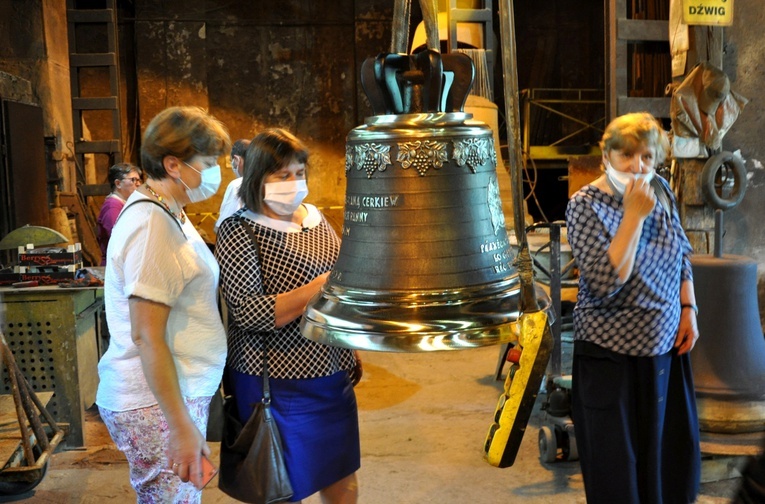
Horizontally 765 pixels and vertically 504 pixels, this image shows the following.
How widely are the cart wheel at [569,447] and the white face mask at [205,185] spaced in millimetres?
2494

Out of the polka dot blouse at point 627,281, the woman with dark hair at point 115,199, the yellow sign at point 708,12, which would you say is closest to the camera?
the polka dot blouse at point 627,281

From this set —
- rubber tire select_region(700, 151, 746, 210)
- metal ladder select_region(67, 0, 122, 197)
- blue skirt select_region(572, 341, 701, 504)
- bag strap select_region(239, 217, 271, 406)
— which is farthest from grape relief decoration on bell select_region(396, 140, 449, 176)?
metal ladder select_region(67, 0, 122, 197)

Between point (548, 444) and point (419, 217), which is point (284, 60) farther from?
point (419, 217)

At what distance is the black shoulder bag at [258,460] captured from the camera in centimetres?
248

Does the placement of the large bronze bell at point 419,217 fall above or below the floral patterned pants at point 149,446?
above

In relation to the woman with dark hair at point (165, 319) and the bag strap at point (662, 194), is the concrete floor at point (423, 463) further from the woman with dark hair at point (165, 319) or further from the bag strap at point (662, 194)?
the woman with dark hair at point (165, 319)

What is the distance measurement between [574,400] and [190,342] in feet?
5.12

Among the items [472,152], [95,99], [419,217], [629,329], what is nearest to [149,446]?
[419,217]

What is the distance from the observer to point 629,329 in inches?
116

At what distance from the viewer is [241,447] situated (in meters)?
2.55

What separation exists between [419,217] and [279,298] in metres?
0.87

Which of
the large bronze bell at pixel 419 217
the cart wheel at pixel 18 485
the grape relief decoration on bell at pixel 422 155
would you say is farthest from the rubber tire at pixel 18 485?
the grape relief decoration on bell at pixel 422 155

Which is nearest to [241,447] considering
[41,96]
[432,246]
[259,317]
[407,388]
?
[259,317]

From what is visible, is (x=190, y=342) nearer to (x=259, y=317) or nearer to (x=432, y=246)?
(x=259, y=317)
